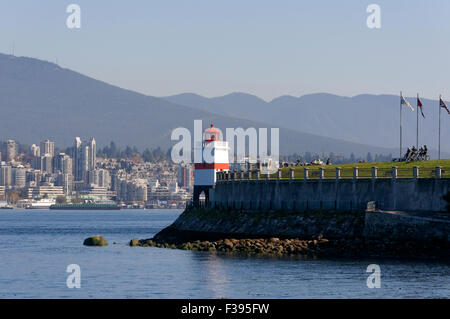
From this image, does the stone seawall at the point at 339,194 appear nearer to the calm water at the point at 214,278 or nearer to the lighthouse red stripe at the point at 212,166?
the calm water at the point at 214,278

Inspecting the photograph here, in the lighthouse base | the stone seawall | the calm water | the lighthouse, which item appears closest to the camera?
the calm water

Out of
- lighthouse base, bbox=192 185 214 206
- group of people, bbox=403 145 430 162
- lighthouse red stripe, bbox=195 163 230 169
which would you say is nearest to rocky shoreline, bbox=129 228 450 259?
group of people, bbox=403 145 430 162

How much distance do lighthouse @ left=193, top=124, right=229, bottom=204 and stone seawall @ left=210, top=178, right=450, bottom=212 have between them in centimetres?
676

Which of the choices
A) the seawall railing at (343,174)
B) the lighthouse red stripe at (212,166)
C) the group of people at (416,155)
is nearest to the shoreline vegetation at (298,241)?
the seawall railing at (343,174)

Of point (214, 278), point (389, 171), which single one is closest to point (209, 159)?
point (389, 171)

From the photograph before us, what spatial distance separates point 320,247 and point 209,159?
99.6 feet

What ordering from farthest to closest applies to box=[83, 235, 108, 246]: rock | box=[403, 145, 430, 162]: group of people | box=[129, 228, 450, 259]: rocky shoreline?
box=[83, 235, 108, 246]: rock → box=[403, 145, 430, 162]: group of people → box=[129, 228, 450, 259]: rocky shoreline

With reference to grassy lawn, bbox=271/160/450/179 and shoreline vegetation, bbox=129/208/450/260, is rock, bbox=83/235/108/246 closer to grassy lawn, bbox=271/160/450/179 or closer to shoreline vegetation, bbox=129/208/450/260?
shoreline vegetation, bbox=129/208/450/260

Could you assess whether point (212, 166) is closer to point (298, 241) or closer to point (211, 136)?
point (211, 136)

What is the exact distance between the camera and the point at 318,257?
64.1 m

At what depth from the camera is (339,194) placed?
70.7m

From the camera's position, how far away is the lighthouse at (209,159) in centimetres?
9369

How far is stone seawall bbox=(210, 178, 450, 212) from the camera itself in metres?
64.3
